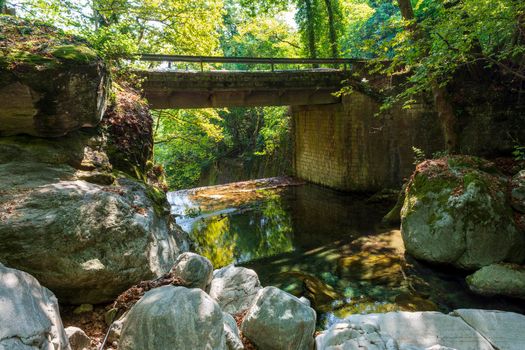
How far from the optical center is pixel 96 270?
3777mm

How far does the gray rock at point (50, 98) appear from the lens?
14.9 ft

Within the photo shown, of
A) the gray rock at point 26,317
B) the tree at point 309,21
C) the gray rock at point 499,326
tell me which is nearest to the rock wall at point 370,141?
the tree at point 309,21

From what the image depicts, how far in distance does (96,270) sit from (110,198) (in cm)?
106

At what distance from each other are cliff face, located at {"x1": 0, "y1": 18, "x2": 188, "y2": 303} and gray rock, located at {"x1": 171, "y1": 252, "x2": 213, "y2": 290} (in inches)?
25.4

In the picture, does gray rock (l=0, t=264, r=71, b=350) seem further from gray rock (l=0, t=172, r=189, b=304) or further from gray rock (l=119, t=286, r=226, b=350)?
gray rock (l=0, t=172, r=189, b=304)

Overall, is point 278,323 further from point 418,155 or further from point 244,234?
point 418,155

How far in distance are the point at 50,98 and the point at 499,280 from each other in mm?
7968

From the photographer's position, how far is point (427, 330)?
419cm

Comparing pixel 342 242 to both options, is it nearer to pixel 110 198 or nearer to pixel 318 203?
pixel 318 203

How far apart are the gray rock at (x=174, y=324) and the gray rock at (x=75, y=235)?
1.31 m

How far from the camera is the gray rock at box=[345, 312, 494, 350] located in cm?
392

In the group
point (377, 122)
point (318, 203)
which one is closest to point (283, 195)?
point (318, 203)

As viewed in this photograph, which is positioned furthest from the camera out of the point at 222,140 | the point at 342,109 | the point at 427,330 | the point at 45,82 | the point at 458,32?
the point at 222,140

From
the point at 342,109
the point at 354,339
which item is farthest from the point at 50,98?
the point at 342,109
